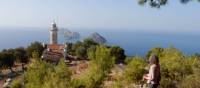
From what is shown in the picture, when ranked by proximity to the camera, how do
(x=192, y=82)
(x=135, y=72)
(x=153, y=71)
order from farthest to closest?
(x=135, y=72), (x=192, y=82), (x=153, y=71)

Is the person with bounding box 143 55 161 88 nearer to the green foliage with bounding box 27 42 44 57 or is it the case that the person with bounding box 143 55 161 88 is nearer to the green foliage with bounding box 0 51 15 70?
the green foliage with bounding box 0 51 15 70

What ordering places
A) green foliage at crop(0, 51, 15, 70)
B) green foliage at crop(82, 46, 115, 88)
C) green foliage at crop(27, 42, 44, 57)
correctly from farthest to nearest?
1. green foliage at crop(27, 42, 44, 57)
2. green foliage at crop(0, 51, 15, 70)
3. green foliage at crop(82, 46, 115, 88)

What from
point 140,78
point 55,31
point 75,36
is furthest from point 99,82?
point 75,36

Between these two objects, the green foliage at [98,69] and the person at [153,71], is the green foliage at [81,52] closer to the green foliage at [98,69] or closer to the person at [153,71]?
the green foliage at [98,69]

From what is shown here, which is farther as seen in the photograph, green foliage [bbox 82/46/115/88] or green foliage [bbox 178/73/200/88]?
green foliage [bbox 82/46/115/88]

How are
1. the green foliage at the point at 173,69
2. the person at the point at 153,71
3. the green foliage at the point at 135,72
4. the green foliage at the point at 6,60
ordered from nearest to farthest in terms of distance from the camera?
1. the person at the point at 153,71
2. the green foliage at the point at 173,69
3. the green foliage at the point at 135,72
4. the green foliage at the point at 6,60

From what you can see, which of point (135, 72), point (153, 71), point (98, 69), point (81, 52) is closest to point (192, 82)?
point (153, 71)

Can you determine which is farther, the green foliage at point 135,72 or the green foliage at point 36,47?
the green foliage at point 36,47

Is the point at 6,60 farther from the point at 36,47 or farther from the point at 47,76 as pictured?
the point at 47,76

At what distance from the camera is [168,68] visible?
14.4 meters

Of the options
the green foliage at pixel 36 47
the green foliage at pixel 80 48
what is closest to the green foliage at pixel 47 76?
the green foliage at pixel 80 48

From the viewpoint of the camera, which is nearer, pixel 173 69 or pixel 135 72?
pixel 173 69

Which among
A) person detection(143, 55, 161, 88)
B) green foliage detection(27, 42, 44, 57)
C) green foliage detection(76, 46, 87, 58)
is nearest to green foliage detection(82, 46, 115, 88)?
person detection(143, 55, 161, 88)

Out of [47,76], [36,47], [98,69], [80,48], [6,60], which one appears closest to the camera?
[47,76]
